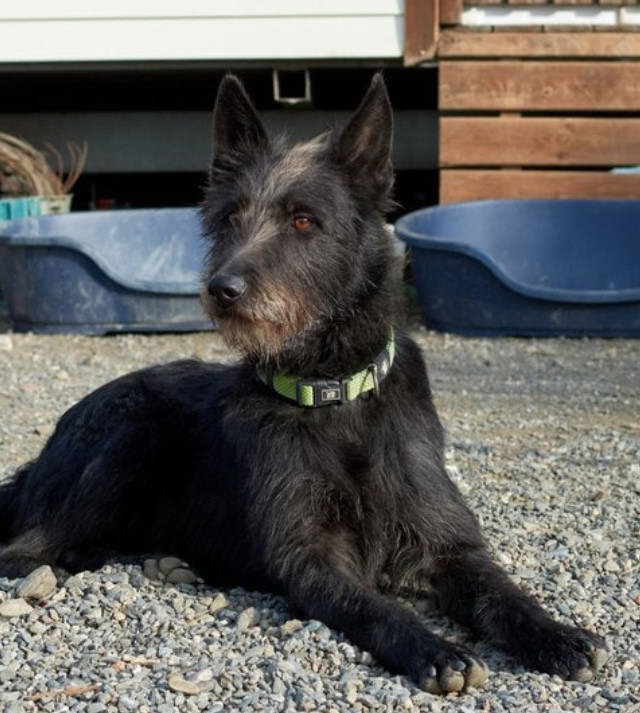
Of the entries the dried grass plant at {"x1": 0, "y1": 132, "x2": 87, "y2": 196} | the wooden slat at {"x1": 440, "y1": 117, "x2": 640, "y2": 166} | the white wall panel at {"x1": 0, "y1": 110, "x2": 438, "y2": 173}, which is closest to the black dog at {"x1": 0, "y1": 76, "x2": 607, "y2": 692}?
the wooden slat at {"x1": 440, "y1": 117, "x2": 640, "y2": 166}

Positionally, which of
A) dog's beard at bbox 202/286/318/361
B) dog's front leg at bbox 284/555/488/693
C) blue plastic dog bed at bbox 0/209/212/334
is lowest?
dog's front leg at bbox 284/555/488/693

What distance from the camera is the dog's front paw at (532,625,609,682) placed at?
3301mm

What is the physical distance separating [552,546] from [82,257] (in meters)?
4.88

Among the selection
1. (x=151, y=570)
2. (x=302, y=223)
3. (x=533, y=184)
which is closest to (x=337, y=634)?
(x=151, y=570)

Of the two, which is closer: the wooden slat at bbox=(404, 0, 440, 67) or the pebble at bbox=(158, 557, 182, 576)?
the pebble at bbox=(158, 557, 182, 576)

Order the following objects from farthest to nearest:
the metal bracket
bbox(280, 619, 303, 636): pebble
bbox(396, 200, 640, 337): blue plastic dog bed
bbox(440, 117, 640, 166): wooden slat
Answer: the metal bracket → bbox(440, 117, 640, 166): wooden slat → bbox(396, 200, 640, 337): blue plastic dog bed → bbox(280, 619, 303, 636): pebble

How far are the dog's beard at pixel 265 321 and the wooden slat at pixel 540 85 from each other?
5.98m

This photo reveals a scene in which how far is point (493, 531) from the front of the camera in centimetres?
457

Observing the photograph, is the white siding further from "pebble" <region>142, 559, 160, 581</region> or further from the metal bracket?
"pebble" <region>142, 559, 160, 581</region>

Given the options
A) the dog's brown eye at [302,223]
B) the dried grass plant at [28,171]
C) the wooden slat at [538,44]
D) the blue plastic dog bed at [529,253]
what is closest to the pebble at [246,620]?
the dog's brown eye at [302,223]

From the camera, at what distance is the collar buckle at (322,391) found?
12.6ft

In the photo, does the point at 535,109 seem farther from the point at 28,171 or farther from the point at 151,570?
the point at 151,570

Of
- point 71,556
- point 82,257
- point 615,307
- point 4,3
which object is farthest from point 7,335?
point 71,556

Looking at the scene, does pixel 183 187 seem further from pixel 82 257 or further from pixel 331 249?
pixel 331 249
